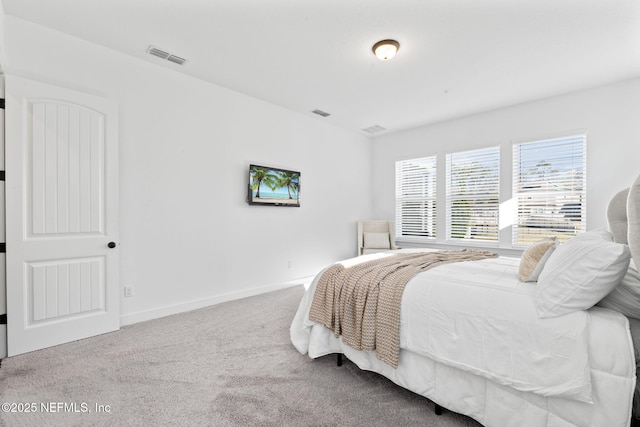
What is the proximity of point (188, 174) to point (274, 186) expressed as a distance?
3.96 feet

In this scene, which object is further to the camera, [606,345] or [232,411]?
[232,411]

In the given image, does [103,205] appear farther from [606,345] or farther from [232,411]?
[606,345]

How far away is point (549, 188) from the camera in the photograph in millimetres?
4082

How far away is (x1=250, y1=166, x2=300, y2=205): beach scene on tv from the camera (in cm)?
401

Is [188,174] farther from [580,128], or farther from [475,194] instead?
[580,128]

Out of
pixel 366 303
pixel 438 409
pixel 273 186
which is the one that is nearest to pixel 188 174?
pixel 273 186

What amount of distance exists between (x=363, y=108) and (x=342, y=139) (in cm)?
106

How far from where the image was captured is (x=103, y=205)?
278 centimetres

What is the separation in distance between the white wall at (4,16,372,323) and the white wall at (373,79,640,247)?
2.33 metres

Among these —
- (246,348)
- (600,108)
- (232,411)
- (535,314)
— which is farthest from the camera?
(600,108)

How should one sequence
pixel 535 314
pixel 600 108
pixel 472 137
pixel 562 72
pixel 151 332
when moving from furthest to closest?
pixel 472 137, pixel 600 108, pixel 562 72, pixel 151 332, pixel 535 314

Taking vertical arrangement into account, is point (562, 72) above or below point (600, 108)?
above

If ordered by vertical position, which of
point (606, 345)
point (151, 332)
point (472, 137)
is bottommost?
point (151, 332)

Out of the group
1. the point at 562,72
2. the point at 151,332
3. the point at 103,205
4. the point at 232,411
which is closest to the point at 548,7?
the point at 562,72
